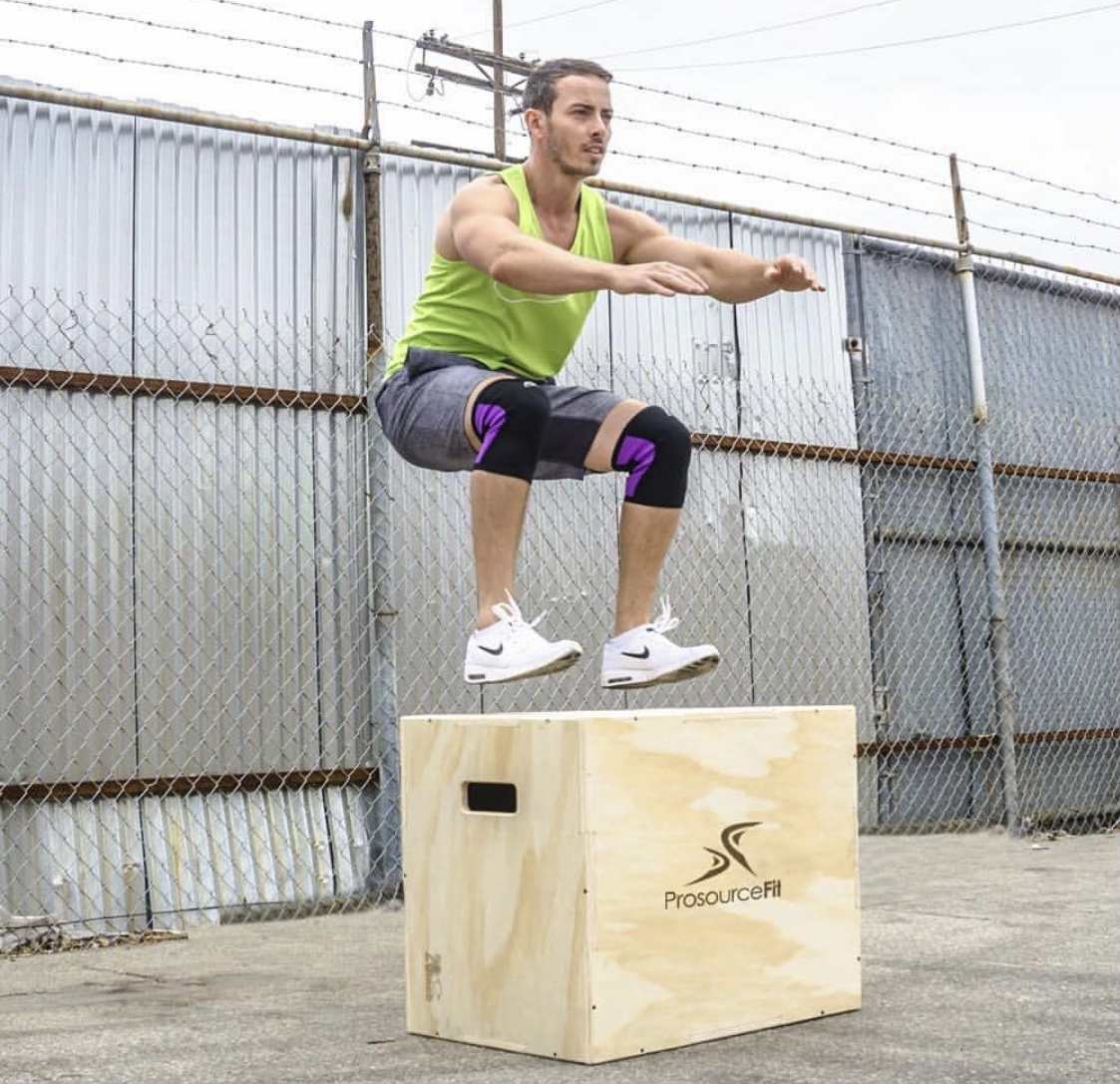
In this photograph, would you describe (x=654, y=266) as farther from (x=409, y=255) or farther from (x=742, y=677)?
(x=742, y=677)

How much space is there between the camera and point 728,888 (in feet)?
10.7

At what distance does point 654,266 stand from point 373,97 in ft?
10.5

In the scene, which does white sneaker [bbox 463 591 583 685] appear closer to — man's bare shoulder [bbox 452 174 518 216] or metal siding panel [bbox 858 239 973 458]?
man's bare shoulder [bbox 452 174 518 216]

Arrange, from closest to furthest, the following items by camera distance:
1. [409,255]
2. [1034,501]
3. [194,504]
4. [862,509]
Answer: [194,504], [409,255], [862,509], [1034,501]

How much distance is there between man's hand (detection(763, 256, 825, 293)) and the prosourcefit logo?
3.93 feet

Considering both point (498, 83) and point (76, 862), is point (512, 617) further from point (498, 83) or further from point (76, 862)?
point (498, 83)

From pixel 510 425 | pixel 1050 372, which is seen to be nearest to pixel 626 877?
pixel 510 425

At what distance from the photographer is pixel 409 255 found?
6.18m

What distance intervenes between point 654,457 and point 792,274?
516mm

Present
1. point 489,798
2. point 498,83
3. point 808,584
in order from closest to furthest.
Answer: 1. point 489,798
2. point 808,584
3. point 498,83

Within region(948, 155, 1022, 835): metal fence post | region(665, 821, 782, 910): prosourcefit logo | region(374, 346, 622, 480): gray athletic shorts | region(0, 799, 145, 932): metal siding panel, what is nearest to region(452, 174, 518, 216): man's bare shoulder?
region(374, 346, 622, 480): gray athletic shorts

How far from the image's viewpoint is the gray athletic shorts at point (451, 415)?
3.53 m

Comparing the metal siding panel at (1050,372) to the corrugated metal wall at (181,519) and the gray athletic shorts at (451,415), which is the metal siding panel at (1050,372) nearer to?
the corrugated metal wall at (181,519)

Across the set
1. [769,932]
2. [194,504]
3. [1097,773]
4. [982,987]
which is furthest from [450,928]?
[1097,773]
